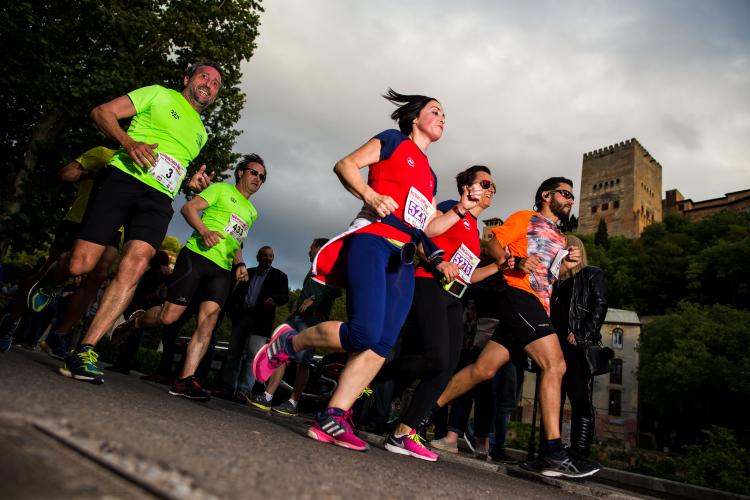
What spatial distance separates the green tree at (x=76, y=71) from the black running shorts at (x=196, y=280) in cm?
758

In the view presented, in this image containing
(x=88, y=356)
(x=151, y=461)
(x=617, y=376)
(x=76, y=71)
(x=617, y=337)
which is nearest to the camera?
(x=151, y=461)

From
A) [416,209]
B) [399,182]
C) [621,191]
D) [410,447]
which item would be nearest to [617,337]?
[621,191]

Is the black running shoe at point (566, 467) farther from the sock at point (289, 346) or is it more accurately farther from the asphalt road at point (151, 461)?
the sock at point (289, 346)

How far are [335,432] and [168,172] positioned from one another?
2149mm

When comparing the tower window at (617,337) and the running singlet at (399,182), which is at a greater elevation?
the tower window at (617,337)

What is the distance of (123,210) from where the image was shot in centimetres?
342

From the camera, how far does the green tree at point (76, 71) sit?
34.5 ft

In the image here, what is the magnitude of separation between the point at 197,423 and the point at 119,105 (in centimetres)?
240

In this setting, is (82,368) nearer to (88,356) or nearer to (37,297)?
(88,356)

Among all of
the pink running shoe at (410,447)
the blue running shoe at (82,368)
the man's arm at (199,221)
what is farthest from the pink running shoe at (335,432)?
the man's arm at (199,221)

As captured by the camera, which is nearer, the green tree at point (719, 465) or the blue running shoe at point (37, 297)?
the blue running shoe at point (37, 297)

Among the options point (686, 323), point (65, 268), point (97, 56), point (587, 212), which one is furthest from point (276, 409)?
point (587, 212)

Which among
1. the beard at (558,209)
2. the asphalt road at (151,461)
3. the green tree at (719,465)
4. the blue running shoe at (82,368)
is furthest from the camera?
the green tree at (719,465)

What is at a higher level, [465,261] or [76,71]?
[76,71]
